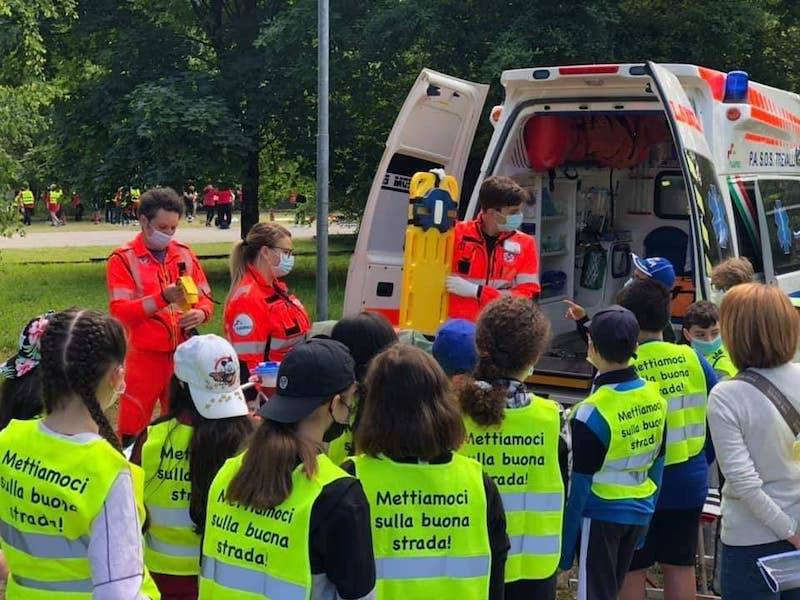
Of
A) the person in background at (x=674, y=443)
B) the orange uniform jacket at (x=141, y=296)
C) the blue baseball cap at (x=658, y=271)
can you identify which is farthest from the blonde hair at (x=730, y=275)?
the orange uniform jacket at (x=141, y=296)

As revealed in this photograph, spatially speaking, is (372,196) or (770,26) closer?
(372,196)

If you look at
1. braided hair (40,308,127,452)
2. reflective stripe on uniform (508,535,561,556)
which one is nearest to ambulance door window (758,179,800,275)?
reflective stripe on uniform (508,535,561,556)

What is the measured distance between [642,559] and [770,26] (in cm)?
1080

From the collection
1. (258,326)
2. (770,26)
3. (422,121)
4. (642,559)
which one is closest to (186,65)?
(770,26)

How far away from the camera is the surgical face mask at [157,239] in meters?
4.75

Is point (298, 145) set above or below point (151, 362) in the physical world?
above

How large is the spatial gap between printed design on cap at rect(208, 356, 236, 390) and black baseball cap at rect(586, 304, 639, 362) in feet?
4.34

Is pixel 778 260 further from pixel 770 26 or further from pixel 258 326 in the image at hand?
pixel 770 26

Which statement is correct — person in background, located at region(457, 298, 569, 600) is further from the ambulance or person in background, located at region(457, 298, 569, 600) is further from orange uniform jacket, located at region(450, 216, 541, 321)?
the ambulance

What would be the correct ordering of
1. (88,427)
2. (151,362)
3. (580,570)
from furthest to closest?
(151,362) → (580,570) → (88,427)

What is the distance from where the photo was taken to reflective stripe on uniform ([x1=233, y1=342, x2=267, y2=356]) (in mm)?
4473

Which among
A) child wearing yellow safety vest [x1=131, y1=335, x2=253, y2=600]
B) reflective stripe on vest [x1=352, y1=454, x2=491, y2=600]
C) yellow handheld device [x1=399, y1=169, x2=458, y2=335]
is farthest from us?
yellow handheld device [x1=399, y1=169, x2=458, y2=335]

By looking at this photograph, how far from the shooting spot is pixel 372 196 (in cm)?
641

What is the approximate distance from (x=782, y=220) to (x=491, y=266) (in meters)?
3.13
